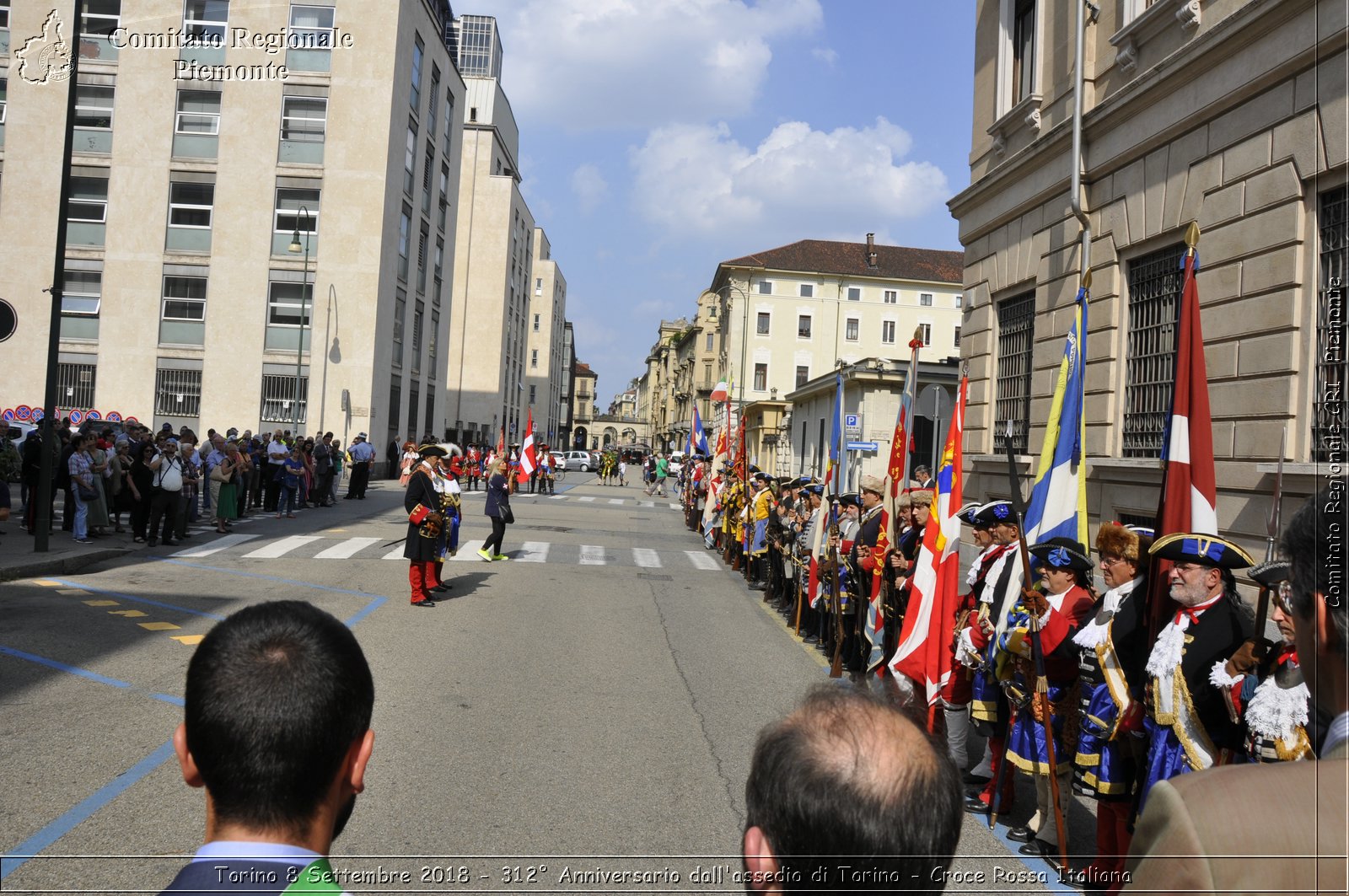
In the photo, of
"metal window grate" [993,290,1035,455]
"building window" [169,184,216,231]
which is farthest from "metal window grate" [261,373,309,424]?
"metal window grate" [993,290,1035,455]

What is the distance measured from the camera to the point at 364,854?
4535 millimetres

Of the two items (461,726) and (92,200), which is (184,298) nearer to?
(92,200)

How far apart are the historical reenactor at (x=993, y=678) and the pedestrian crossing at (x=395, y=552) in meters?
11.5

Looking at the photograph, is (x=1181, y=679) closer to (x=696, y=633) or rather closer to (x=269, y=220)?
(x=696, y=633)

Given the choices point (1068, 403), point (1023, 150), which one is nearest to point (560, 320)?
point (1023, 150)

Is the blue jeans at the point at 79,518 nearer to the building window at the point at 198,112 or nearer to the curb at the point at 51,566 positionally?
the curb at the point at 51,566

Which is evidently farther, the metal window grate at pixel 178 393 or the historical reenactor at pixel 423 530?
the metal window grate at pixel 178 393

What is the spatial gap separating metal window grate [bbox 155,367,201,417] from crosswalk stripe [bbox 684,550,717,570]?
24411 millimetres

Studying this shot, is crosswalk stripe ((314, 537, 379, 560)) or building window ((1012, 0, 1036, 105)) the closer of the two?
building window ((1012, 0, 1036, 105))

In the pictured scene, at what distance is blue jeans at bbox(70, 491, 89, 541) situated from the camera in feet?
51.2

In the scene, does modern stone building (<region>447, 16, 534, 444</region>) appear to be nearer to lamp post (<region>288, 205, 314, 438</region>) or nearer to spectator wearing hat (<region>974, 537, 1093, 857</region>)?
lamp post (<region>288, 205, 314, 438</region>)

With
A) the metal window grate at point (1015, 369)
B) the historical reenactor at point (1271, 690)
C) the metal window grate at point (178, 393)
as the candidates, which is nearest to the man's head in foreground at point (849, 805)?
the historical reenactor at point (1271, 690)

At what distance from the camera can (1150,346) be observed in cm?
1156

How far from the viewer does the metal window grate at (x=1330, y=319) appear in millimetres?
8070
